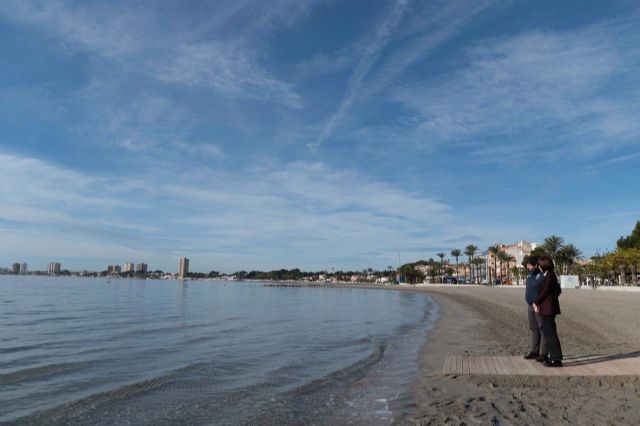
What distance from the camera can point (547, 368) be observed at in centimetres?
874

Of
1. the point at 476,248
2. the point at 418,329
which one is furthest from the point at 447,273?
the point at 418,329

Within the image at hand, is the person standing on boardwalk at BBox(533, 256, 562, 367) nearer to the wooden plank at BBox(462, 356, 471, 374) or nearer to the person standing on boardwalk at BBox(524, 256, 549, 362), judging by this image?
the person standing on boardwalk at BBox(524, 256, 549, 362)

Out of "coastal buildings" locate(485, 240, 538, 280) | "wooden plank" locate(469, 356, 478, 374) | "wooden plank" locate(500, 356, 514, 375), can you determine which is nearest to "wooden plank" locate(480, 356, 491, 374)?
"wooden plank" locate(469, 356, 478, 374)

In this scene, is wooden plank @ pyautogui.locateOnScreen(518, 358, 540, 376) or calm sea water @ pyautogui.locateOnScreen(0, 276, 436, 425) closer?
calm sea water @ pyautogui.locateOnScreen(0, 276, 436, 425)

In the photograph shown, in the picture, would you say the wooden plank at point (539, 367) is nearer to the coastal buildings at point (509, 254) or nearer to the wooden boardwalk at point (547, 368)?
the wooden boardwalk at point (547, 368)

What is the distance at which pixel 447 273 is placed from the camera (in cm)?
17738

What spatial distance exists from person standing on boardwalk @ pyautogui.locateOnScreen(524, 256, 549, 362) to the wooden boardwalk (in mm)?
225

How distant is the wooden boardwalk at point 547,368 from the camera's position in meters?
8.36

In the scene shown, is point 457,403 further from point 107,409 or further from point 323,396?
point 107,409

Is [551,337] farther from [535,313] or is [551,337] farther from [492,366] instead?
[492,366]

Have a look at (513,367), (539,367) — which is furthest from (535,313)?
(513,367)

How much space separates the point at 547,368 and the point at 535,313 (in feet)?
3.65

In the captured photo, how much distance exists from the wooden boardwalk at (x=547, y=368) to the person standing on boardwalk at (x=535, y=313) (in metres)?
0.23

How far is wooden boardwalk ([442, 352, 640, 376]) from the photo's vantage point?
8359 millimetres
